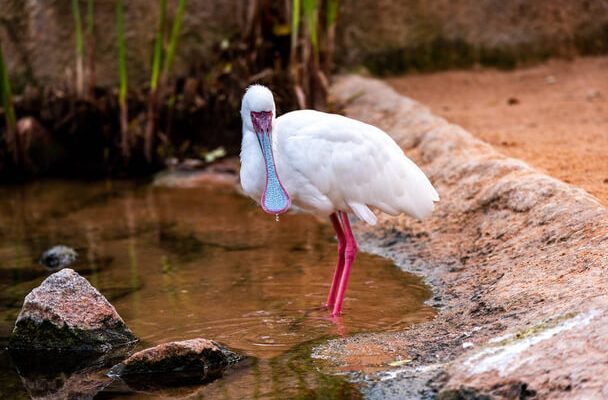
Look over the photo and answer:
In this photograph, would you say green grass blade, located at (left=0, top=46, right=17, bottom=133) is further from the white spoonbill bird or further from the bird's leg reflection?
the bird's leg reflection

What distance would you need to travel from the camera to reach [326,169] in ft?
17.8

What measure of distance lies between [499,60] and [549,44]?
0.56 m

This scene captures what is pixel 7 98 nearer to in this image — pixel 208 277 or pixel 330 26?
pixel 330 26

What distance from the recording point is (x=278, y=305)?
5484mm

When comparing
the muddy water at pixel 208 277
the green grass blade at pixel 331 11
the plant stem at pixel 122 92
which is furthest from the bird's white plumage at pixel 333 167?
the plant stem at pixel 122 92

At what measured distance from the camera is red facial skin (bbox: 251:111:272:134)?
5.29m

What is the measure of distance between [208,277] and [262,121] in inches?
48.8

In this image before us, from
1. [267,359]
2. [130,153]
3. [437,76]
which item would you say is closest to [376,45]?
[437,76]

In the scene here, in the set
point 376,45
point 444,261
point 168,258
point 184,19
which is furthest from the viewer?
point 376,45

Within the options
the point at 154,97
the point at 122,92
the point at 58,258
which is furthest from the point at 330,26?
the point at 58,258

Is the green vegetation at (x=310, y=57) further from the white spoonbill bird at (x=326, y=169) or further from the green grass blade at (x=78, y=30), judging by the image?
the white spoonbill bird at (x=326, y=169)

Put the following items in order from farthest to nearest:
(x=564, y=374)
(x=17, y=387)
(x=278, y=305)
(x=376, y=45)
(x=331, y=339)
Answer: (x=376, y=45) → (x=278, y=305) → (x=331, y=339) → (x=17, y=387) → (x=564, y=374)

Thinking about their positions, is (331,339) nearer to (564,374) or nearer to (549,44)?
(564,374)

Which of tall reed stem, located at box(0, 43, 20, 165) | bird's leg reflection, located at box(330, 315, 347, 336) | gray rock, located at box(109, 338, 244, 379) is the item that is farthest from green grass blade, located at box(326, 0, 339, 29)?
gray rock, located at box(109, 338, 244, 379)
